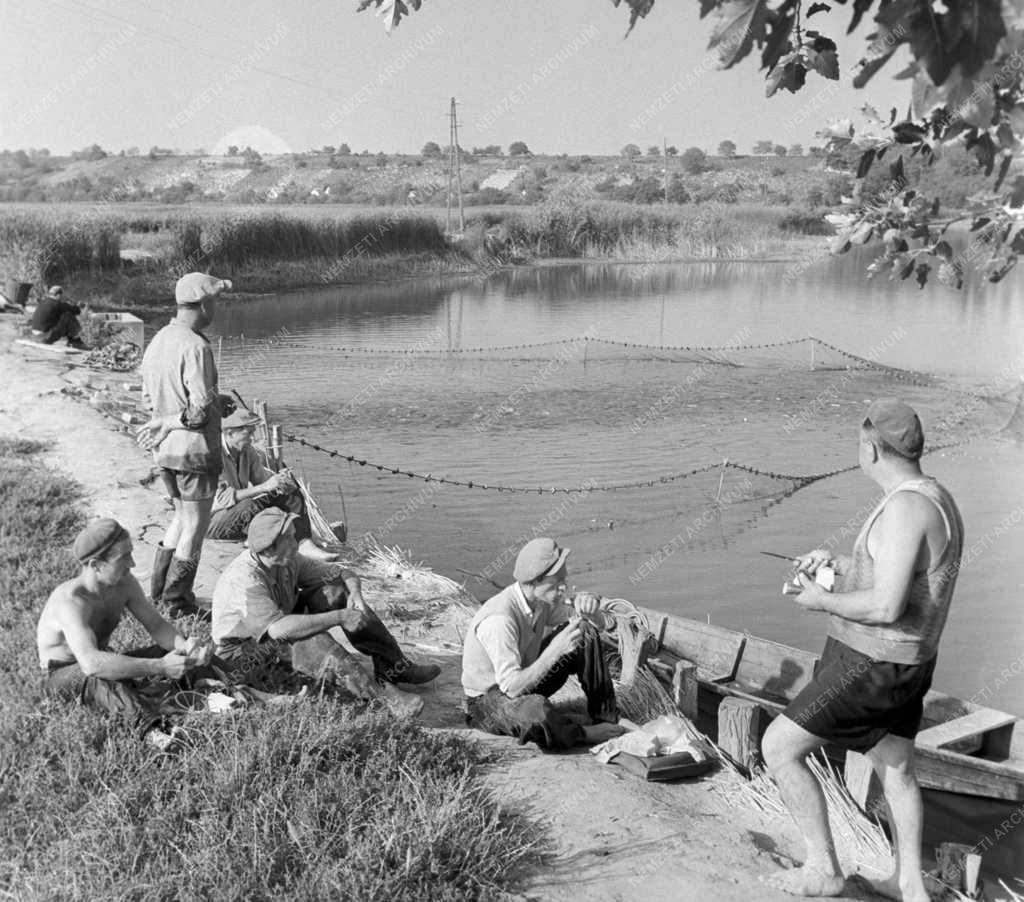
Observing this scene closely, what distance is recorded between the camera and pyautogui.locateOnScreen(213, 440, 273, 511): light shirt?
30.6 feet

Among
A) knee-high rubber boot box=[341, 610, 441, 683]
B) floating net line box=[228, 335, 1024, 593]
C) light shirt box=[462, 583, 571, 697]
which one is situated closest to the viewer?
light shirt box=[462, 583, 571, 697]

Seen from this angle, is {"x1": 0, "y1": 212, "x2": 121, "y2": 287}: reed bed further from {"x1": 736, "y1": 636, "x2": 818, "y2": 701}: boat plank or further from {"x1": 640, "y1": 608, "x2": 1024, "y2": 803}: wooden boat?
{"x1": 736, "y1": 636, "x2": 818, "y2": 701}: boat plank

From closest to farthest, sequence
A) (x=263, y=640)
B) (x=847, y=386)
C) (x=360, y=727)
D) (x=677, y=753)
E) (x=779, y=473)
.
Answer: (x=360, y=727)
(x=677, y=753)
(x=263, y=640)
(x=779, y=473)
(x=847, y=386)

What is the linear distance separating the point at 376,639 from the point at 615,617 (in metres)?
1.89

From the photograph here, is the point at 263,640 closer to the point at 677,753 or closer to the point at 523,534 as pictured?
the point at 677,753

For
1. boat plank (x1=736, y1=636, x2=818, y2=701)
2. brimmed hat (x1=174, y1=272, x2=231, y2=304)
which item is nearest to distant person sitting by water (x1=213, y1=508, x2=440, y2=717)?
brimmed hat (x1=174, y1=272, x2=231, y2=304)

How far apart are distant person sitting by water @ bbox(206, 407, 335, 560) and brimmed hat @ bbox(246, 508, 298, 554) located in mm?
2631

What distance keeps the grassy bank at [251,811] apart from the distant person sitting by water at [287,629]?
1.48 ft

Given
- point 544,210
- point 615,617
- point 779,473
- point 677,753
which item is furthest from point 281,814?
point 544,210

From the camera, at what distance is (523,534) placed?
1296 cm

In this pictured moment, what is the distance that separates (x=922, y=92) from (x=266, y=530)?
4819 mm

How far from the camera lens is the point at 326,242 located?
40.9m

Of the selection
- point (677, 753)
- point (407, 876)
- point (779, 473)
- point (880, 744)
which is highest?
point (880, 744)

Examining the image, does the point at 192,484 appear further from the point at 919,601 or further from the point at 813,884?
the point at 919,601
